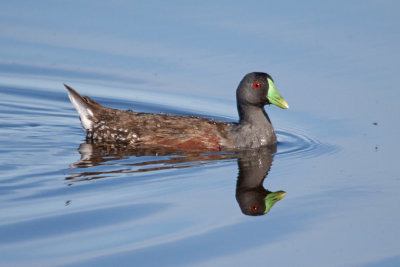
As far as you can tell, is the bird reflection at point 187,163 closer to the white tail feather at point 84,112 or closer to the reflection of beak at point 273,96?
the white tail feather at point 84,112

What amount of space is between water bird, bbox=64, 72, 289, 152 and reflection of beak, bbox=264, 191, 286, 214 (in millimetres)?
2340

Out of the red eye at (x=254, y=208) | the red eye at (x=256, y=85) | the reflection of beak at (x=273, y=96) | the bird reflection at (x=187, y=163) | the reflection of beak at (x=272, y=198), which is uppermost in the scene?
the red eye at (x=256, y=85)

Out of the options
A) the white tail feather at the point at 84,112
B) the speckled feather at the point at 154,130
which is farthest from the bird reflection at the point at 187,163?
the white tail feather at the point at 84,112

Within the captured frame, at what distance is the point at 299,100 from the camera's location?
14102 millimetres

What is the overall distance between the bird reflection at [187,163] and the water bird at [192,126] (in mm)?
166

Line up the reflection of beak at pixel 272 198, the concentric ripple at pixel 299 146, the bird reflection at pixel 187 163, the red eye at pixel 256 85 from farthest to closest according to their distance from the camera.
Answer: the red eye at pixel 256 85
the concentric ripple at pixel 299 146
the bird reflection at pixel 187 163
the reflection of beak at pixel 272 198

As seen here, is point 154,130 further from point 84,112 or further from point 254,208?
point 254,208

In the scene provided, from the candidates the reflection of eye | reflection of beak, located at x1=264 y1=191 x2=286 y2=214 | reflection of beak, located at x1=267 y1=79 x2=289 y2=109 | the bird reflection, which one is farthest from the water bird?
the reflection of eye

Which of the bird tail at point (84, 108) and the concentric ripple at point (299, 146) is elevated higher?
the bird tail at point (84, 108)

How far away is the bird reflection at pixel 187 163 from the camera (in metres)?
9.95

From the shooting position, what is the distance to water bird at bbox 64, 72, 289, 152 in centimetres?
1228

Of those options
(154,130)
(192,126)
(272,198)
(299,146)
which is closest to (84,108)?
(154,130)

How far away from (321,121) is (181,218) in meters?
5.19

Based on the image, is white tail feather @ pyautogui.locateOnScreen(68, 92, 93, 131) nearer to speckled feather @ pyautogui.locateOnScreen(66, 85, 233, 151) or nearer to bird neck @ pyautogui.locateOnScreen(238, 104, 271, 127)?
speckled feather @ pyautogui.locateOnScreen(66, 85, 233, 151)
